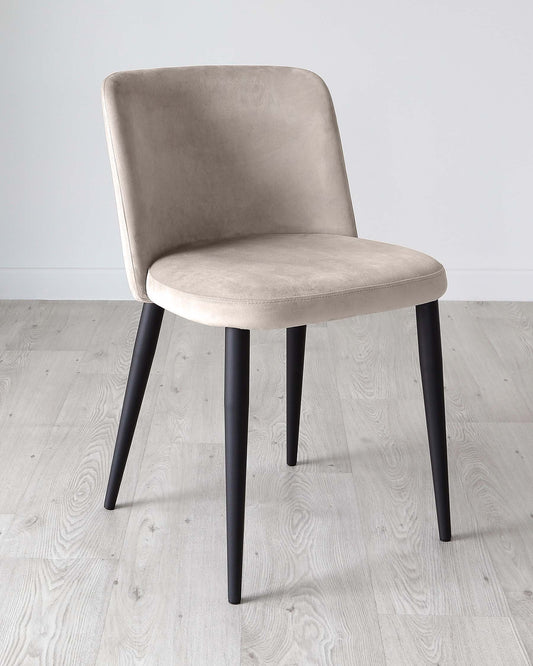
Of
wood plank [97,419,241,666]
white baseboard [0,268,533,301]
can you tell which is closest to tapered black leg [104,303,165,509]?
wood plank [97,419,241,666]

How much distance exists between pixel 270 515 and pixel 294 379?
252mm

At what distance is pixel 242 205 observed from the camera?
1469mm

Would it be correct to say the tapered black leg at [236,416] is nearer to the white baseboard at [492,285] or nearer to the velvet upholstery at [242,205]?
the velvet upholstery at [242,205]

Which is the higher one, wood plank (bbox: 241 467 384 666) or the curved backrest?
the curved backrest

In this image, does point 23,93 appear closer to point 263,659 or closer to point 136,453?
point 136,453

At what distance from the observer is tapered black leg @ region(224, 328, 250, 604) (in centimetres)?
116

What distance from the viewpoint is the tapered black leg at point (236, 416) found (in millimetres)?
1157

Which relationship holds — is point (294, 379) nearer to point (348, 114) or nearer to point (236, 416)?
point (236, 416)

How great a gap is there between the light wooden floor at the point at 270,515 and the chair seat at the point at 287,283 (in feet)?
1.39

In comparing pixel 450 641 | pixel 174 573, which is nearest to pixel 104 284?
pixel 174 573

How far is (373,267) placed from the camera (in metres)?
1.24

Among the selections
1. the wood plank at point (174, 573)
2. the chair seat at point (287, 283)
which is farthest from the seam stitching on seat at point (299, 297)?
the wood plank at point (174, 573)

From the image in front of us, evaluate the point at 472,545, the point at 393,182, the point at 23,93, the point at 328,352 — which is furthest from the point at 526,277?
the point at 23,93

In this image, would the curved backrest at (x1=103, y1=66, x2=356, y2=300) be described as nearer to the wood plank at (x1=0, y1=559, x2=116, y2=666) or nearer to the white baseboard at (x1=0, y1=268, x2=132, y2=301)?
the wood plank at (x1=0, y1=559, x2=116, y2=666)
